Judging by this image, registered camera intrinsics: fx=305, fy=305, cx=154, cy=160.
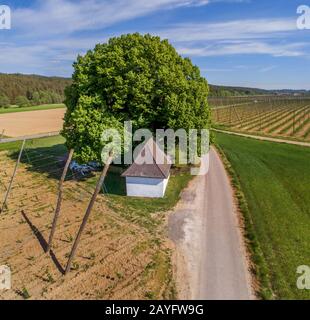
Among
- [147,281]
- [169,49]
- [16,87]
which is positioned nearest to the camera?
[147,281]

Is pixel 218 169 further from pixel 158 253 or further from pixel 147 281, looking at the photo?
pixel 147 281

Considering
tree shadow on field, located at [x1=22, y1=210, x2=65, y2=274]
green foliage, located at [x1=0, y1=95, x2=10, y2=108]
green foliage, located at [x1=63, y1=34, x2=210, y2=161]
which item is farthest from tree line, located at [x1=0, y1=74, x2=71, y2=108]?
tree shadow on field, located at [x1=22, y1=210, x2=65, y2=274]

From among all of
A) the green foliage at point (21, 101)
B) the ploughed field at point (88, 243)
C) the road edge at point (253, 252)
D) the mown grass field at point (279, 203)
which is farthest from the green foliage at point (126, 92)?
the green foliage at point (21, 101)

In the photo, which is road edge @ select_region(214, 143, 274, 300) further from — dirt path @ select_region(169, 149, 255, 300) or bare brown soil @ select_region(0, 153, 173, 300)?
bare brown soil @ select_region(0, 153, 173, 300)

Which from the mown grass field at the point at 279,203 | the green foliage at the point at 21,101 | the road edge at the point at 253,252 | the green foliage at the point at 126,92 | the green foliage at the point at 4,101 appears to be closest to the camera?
the road edge at the point at 253,252

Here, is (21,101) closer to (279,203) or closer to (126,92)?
(126,92)

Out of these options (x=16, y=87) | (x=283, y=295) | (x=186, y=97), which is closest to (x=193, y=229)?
(x=283, y=295)

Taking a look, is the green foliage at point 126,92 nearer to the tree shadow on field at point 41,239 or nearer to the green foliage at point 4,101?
the tree shadow on field at point 41,239

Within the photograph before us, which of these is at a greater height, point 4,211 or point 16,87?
point 16,87
